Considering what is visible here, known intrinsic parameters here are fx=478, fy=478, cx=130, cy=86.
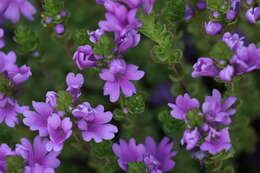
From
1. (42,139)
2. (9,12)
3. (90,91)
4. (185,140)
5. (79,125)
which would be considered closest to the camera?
(185,140)

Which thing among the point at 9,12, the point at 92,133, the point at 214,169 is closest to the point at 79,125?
the point at 92,133

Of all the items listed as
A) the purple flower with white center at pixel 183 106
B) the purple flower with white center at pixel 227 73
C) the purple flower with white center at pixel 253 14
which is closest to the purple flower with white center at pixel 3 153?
the purple flower with white center at pixel 183 106

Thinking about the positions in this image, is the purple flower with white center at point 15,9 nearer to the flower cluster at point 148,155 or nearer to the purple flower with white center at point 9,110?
the purple flower with white center at point 9,110

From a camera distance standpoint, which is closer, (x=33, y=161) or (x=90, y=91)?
(x=33, y=161)

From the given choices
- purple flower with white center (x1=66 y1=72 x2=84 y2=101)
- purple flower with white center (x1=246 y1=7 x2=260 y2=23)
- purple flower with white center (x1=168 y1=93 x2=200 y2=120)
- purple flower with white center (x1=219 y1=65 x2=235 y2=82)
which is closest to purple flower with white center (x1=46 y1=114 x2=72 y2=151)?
purple flower with white center (x1=66 y1=72 x2=84 y2=101)

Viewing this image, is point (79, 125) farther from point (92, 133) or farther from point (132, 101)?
point (132, 101)

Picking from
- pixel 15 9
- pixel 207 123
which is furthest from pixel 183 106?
pixel 15 9

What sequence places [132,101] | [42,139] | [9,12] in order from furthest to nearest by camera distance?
[9,12] < [42,139] < [132,101]
